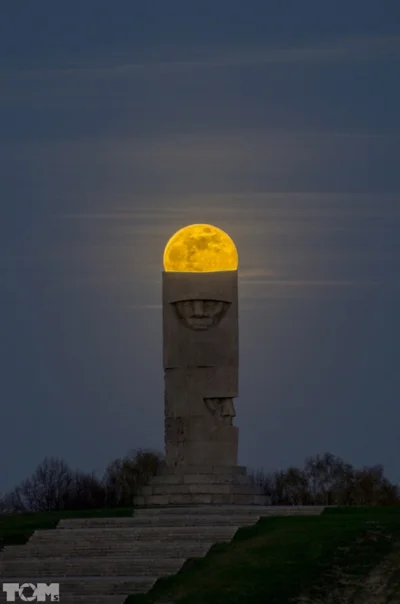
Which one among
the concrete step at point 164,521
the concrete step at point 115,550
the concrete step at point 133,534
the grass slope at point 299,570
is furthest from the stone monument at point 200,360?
the grass slope at point 299,570

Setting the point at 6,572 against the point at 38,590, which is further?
the point at 6,572

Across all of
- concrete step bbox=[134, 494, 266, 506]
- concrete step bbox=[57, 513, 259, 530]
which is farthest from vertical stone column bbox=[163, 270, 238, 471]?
concrete step bbox=[57, 513, 259, 530]

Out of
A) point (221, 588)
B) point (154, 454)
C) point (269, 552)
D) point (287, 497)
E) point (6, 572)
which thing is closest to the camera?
point (221, 588)

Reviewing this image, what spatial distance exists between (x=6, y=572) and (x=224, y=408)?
419 inches

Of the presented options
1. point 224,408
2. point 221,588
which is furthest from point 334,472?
point 221,588

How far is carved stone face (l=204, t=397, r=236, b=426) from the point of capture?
151 feet

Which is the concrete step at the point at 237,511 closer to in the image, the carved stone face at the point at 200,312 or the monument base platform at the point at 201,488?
the monument base platform at the point at 201,488

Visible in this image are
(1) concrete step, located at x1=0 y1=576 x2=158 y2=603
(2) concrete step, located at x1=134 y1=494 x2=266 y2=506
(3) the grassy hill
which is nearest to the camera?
(3) the grassy hill

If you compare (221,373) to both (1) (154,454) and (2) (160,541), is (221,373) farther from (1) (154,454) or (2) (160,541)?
(1) (154,454)

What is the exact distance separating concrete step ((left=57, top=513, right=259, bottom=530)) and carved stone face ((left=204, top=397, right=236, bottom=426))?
17.3 feet

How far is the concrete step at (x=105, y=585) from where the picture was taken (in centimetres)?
3412

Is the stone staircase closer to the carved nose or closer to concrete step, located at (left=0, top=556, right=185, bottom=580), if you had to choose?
concrete step, located at (left=0, top=556, right=185, bottom=580)

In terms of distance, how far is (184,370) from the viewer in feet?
151

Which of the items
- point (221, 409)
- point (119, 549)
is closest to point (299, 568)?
point (119, 549)
